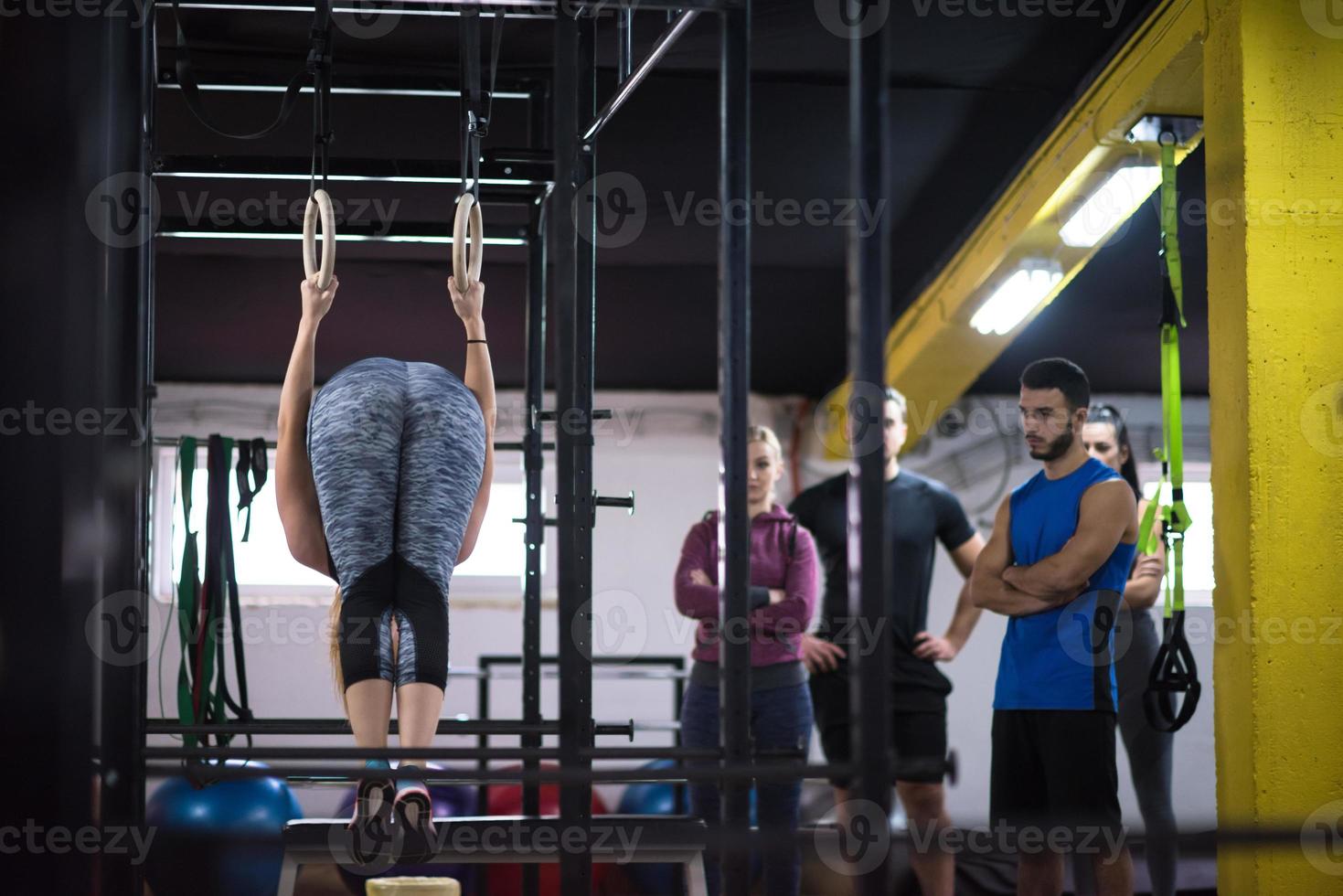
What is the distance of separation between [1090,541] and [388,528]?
1.70 meters

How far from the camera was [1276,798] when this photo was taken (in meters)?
2.79

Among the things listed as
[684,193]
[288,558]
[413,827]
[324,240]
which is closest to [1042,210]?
[684,193]

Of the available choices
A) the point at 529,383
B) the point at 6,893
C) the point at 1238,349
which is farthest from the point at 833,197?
the point at 6,893

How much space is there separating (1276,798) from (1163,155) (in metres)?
1.95

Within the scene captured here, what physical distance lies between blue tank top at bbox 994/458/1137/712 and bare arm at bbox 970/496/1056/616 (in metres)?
0.02

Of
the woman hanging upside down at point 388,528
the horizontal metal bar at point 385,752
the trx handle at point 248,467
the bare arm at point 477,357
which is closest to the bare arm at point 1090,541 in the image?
the bare arm at point 477,357

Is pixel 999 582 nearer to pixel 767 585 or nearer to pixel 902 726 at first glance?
pixel 902 726

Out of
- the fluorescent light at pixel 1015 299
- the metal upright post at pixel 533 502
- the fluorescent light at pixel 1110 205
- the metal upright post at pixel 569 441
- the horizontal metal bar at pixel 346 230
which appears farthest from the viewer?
the fluorescent light at pixel 1015 299

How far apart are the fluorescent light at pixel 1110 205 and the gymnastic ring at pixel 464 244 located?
9.19 ft

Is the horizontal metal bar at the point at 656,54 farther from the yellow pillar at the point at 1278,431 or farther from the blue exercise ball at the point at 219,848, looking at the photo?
the blue exercise ball at the point at 219,848

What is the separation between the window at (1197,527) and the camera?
812 centimetres

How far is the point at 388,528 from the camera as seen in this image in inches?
80.6

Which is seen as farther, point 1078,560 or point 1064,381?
point 1064,381

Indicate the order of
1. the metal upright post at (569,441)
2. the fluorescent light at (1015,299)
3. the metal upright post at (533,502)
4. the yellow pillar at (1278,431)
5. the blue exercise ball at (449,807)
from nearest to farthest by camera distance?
the metal upright post at (569,441), the yellow pillar at (1278,431), the metal upright post at (533,502), the blue exercise ball at (449,807), the fluorescent light at (1015,299)
